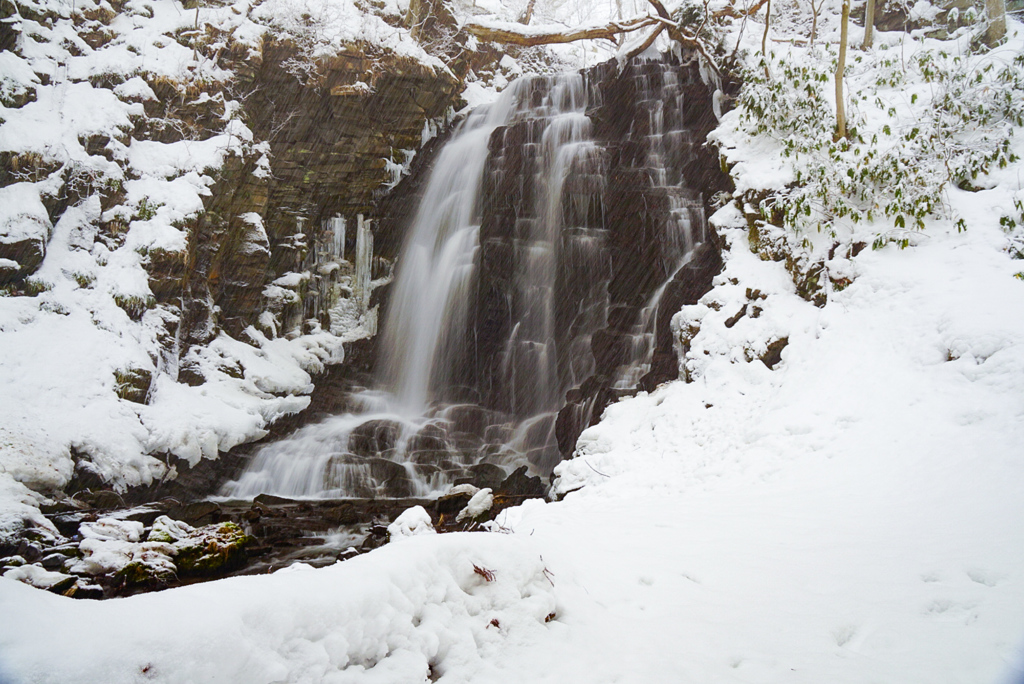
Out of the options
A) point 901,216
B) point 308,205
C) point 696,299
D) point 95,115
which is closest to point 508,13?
point 308,205

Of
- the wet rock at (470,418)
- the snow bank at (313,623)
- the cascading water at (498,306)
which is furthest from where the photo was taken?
Result: the wet rock at (470,418)

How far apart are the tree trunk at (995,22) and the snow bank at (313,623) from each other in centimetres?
1247

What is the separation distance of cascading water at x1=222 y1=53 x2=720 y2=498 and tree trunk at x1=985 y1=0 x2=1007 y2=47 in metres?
5.37

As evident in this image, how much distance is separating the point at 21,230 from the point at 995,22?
17.8m

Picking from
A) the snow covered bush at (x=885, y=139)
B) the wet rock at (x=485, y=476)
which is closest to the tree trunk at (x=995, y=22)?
the snow covered bush at (x=885, y=139)

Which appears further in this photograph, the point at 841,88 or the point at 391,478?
the point at 391,478

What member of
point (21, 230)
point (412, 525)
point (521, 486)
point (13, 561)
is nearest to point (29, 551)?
point (13, 561)

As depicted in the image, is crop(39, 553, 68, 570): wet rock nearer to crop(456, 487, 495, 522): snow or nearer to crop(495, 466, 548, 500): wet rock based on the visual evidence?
crop(456, 487, 495, 522): snow

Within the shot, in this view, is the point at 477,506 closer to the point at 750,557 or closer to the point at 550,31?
the point at 750,557

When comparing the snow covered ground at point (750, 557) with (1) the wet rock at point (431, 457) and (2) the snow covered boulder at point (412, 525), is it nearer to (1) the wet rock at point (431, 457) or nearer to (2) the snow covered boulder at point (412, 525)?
(2) the snow covered boulder at point (412, 525)

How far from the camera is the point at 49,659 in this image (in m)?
1.43

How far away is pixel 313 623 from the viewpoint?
2.12 meters

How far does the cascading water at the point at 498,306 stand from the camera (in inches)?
408

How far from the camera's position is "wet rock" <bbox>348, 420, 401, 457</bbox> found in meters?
10.7
